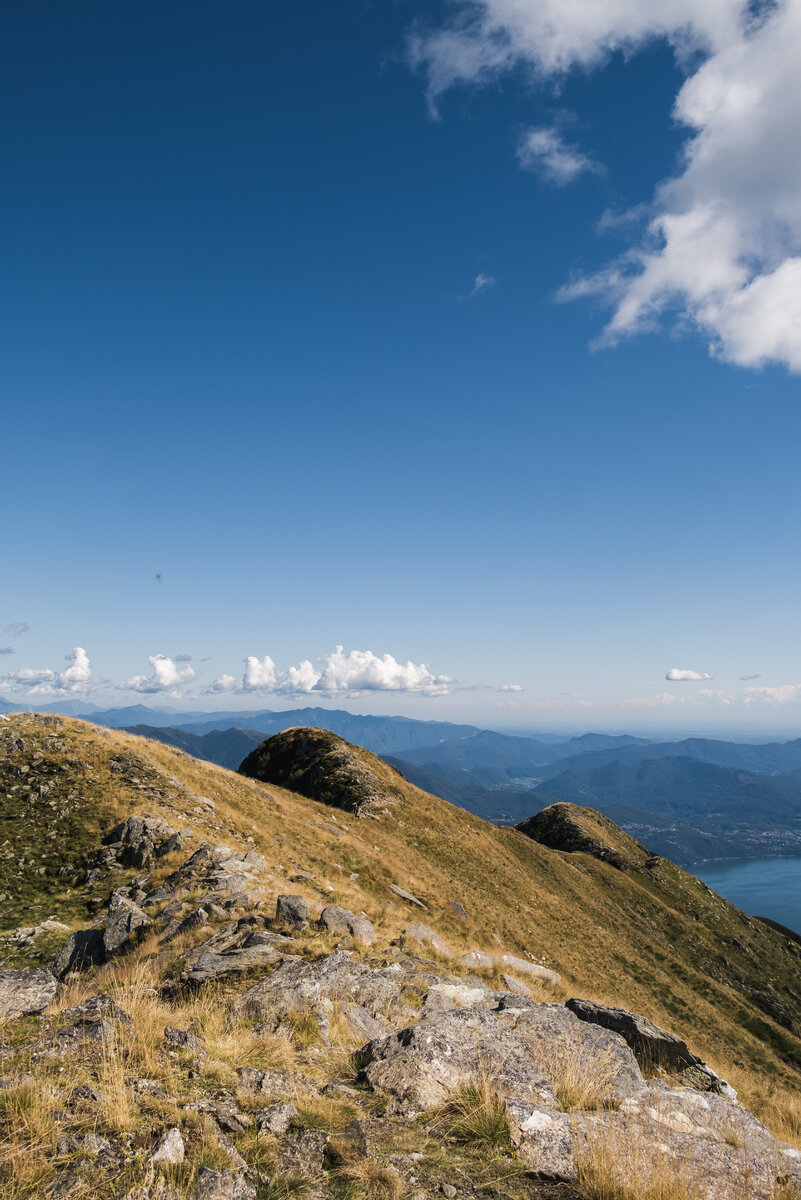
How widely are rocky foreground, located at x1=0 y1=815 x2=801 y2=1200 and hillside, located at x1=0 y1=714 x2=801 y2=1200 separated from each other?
5cm

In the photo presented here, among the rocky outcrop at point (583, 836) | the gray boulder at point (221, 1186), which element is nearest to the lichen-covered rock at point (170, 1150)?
the gray boulder at point (221, 1186)

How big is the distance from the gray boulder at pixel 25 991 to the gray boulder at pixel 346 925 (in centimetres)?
769

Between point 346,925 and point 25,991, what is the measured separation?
9.36 m

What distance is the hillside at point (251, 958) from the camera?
19.9 feet

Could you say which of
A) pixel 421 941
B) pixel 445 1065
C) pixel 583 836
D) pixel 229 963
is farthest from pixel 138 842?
pixel 583 836

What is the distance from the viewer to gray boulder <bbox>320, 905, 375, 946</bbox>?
1665cm

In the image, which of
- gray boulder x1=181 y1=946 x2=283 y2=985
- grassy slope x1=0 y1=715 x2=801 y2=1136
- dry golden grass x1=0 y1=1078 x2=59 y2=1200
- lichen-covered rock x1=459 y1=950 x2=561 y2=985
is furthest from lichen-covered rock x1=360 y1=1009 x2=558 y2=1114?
lichen-covered rock x1=459 y1=950 x2=561 y2=985

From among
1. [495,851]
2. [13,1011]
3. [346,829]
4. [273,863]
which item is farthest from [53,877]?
[495,851]

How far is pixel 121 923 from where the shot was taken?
→ 1527 centimetres

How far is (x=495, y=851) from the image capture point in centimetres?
6706

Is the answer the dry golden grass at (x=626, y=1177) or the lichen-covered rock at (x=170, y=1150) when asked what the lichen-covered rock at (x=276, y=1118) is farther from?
the dry golden grass at (x=626, y=1177)

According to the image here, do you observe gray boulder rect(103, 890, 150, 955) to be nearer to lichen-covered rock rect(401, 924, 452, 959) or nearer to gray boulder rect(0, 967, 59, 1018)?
gray boulder rect(0, 967, 59, 1018)

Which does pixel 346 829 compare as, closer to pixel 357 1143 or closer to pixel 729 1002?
pixel 357 1143

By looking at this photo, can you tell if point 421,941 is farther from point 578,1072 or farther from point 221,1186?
point 221,1186
